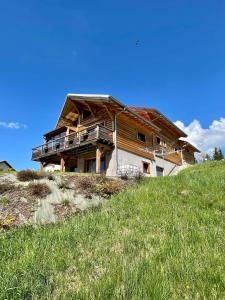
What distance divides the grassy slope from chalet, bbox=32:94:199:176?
45.5 feet

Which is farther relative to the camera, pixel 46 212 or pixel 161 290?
pixel 46 212

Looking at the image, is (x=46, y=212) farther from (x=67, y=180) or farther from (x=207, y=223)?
(x=207, y=223)

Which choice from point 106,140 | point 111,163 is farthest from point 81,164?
point 106,140

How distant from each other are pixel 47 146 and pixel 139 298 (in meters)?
25.2

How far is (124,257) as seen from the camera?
4.81 m

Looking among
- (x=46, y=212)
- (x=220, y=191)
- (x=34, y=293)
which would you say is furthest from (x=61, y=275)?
(x=220, y=191)

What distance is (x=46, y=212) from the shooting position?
988cm

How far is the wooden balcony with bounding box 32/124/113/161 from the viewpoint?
860 inches

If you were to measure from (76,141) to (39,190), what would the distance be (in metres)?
12.6

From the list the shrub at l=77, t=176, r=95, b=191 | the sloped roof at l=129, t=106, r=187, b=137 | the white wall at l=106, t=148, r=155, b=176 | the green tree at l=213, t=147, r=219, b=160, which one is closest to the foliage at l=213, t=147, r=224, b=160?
the green tree at l=213, t=147, r=219, b=160

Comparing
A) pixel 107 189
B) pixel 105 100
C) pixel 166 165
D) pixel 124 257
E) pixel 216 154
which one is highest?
pixel 216 154

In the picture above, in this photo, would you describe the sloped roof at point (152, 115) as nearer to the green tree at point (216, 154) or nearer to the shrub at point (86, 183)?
the shrub at point (86, 183)

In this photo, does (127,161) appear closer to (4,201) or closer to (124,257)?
(4,201)

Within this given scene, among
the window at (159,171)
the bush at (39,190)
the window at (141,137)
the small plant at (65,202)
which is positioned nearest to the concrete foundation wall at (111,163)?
the window at (141,137)
